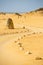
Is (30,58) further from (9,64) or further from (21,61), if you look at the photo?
(9,64)

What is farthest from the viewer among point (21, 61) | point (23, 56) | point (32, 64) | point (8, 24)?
point (8, 24)

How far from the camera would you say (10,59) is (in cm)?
1098

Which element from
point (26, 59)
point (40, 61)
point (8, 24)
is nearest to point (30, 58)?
point (26, 59)

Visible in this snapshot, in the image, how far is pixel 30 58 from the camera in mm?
11125

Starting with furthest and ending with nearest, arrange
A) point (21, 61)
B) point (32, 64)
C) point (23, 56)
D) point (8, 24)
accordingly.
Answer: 1. point (8, 24)
2. point (23, 56)
3. point (21, 61)
4. point (32, 64)

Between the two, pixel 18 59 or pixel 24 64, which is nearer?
pixel 24 64

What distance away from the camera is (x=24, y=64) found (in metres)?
9.86

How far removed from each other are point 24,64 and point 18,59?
1.14 m

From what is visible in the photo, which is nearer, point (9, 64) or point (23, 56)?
point (9, 64)

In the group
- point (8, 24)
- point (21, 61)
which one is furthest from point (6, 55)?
point (8, 24)

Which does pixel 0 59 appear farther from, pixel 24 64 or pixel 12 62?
pixel 24 64

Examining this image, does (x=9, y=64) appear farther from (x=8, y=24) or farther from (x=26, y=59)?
(x=8, y=24)

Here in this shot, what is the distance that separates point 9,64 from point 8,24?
2499 centimetres

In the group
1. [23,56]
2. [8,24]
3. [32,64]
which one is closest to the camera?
[32,64]
